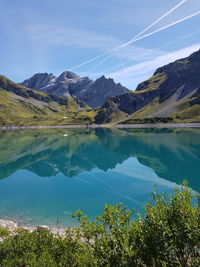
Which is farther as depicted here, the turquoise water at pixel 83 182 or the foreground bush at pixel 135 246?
the turquoise water at pixel 83 182

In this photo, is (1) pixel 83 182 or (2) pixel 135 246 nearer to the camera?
(2) pixel 135 246

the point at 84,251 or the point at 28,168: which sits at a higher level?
the point at 84,251

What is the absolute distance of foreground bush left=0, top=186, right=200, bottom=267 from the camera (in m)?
14.2

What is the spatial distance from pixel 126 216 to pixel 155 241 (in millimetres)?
3541

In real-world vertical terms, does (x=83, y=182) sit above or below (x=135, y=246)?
below

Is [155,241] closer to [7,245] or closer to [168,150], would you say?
[7,245]

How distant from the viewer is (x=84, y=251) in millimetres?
16344

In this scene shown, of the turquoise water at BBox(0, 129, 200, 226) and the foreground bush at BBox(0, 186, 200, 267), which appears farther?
the turquoise water at BBox(0, 129, 200, 226)

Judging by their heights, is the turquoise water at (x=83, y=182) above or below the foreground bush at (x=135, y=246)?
below


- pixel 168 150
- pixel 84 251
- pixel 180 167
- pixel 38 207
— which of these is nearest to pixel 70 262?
pixel 84 251

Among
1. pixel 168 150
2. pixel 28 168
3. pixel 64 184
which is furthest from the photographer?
pixel 168 150

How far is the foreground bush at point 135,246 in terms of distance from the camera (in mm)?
14164

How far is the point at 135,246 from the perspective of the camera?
15.2 metres

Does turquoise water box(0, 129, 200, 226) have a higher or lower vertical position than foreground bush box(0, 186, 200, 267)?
lower
